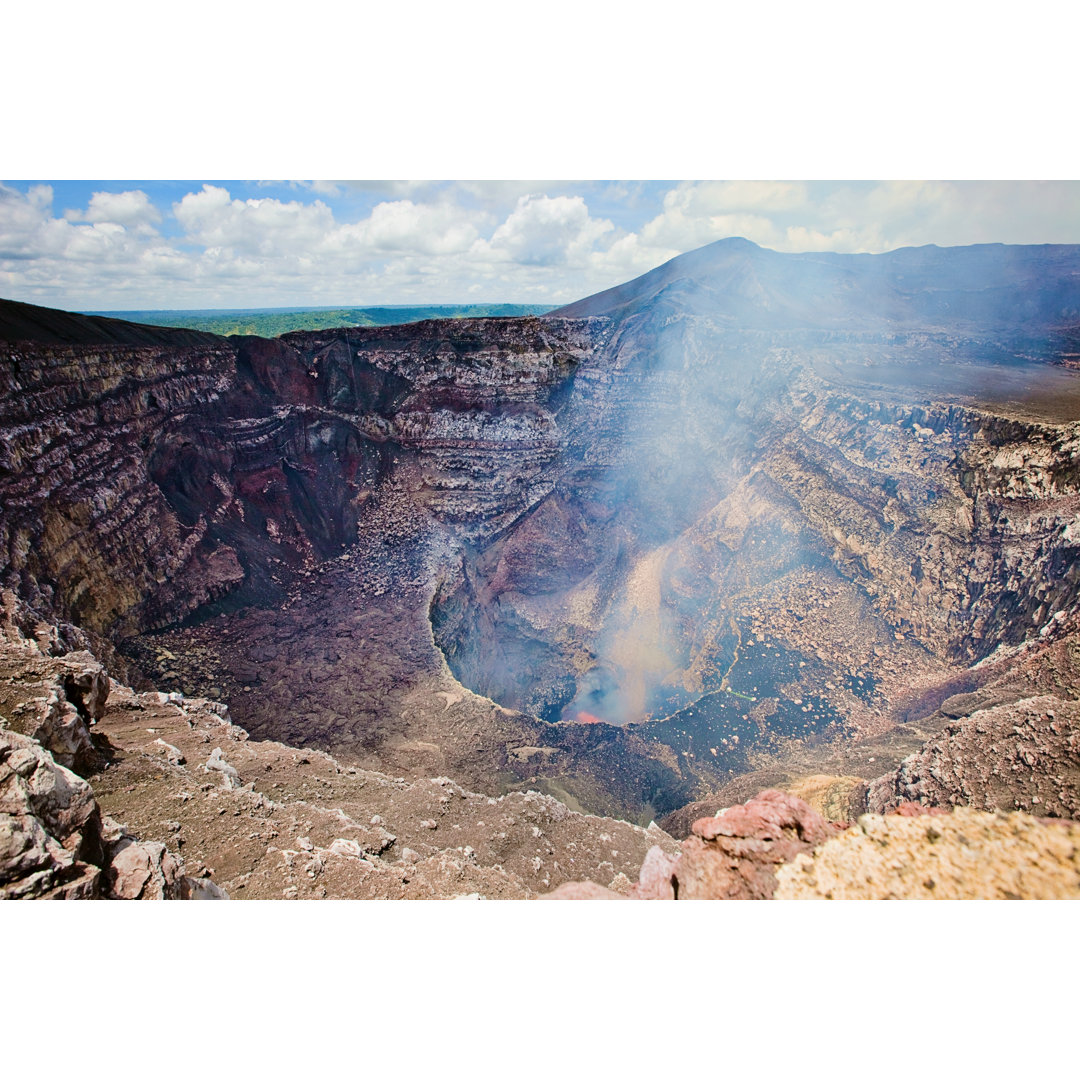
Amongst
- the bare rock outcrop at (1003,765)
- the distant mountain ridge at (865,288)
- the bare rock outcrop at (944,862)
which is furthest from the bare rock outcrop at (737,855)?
the distant mountain ridge at (865,288)

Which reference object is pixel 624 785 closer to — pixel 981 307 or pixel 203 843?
pixel 203 843

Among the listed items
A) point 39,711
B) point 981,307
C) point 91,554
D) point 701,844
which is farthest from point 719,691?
point 981,307

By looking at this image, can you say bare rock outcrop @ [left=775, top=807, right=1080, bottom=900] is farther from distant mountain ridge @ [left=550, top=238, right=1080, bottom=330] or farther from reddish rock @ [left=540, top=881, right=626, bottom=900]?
distant mountain ridge @ [left=550, top=238, right=1080, bottom=330]

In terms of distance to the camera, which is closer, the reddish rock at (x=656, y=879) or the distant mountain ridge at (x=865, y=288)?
the reddish rock at (x=656, y=879)

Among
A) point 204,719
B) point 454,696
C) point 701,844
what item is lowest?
point 454,696

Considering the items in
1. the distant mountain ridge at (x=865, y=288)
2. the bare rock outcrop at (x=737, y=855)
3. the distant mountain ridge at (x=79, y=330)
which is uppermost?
the distant mountain ridge at (x=865, y=288)

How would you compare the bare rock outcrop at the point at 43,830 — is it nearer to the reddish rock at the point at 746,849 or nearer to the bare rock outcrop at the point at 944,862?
the reddish rock at the point at 746,849

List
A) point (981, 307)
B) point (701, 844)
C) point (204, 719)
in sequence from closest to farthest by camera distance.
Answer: point (701, 844), point (204, 719), point (981, 307)
